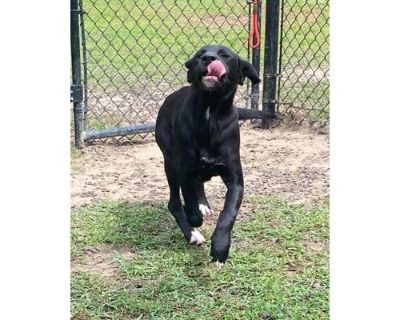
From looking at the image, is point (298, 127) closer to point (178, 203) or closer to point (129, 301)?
point (178, 203)

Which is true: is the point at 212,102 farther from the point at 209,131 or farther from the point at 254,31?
the point at 254,31

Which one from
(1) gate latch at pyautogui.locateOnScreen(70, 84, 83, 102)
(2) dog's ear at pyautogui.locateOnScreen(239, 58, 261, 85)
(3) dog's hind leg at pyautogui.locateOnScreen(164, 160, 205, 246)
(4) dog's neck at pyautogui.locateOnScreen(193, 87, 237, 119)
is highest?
(2) dog's ear at pyautogui.locateOnScreen(239, 58, 261, 85)

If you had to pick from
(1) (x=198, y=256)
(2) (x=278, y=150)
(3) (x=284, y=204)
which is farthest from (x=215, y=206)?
(2) (x=278, y=150)

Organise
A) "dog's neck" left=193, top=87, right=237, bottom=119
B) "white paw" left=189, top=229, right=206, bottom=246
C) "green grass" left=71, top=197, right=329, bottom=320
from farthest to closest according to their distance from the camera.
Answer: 1. "white paw" left=189, top=229, right=206, bottom=246
2. "dog's neck" left=193, top=87, right=237, bottom=119
3. "green grass" left=71, top=197, right=329, bottom=320

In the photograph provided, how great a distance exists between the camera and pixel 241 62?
3.83m

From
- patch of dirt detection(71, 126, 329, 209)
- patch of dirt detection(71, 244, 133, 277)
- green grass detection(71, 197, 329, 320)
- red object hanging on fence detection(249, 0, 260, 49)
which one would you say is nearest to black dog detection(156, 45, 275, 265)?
green grass detection(71, 197, 329, 320)

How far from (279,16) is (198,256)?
285 centimetres

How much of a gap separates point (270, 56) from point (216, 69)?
2563 millimetres

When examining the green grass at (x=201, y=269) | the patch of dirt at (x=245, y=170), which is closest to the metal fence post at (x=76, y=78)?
the patch of dirt at (x=245, y=170)

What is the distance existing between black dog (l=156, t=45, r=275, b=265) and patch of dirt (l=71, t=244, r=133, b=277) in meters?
0.37

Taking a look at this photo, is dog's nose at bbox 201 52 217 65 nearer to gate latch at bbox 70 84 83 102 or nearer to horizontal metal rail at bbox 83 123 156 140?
gate latch at bbox 70 84 83 102

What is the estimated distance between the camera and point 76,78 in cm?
546

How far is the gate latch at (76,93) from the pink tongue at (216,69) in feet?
6.78

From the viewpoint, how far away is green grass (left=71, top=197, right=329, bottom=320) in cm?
324
